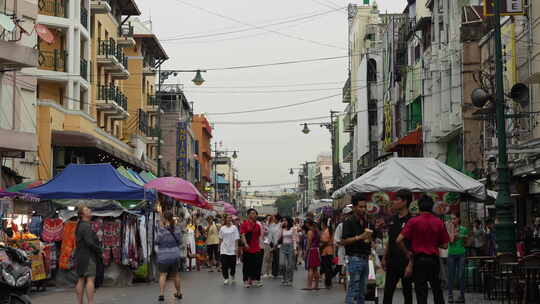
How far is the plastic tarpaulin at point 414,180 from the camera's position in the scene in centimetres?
2156

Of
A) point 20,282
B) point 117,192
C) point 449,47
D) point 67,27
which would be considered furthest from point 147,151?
point 20,282

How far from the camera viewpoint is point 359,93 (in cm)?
7906

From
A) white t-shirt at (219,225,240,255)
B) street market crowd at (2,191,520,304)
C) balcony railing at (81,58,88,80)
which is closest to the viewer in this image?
street market crowd at (2,191,520,304)

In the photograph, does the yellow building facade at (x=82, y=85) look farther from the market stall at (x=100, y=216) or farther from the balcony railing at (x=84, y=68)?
the market stall at (x=100, y=216)

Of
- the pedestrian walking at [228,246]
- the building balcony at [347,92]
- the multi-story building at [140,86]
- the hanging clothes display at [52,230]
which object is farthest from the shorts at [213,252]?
the building balcony at [347,92]

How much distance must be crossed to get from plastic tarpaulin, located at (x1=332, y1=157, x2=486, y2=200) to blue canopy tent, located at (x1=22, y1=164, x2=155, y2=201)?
5.52 m

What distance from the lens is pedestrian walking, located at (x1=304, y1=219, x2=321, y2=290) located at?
2314 cm

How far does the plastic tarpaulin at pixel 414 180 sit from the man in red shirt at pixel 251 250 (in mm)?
3135

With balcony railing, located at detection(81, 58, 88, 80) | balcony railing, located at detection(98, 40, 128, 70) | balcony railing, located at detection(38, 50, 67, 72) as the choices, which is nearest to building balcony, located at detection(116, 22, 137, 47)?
balcony railing, located at detection(98, 40, 128, 70)

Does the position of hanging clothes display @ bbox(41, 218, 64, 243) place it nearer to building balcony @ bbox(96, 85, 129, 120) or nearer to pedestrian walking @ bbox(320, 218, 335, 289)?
pedestrian walking @ bbox(320, 218, 335, 289)

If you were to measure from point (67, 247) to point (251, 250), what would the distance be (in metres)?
4.58

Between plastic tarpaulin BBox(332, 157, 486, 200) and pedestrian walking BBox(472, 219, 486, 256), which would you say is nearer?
plastic tarpaulin BBox(332, 157, 486, 200)

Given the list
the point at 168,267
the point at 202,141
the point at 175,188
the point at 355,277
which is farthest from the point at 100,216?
the point at 202,141

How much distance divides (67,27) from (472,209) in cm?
2141
